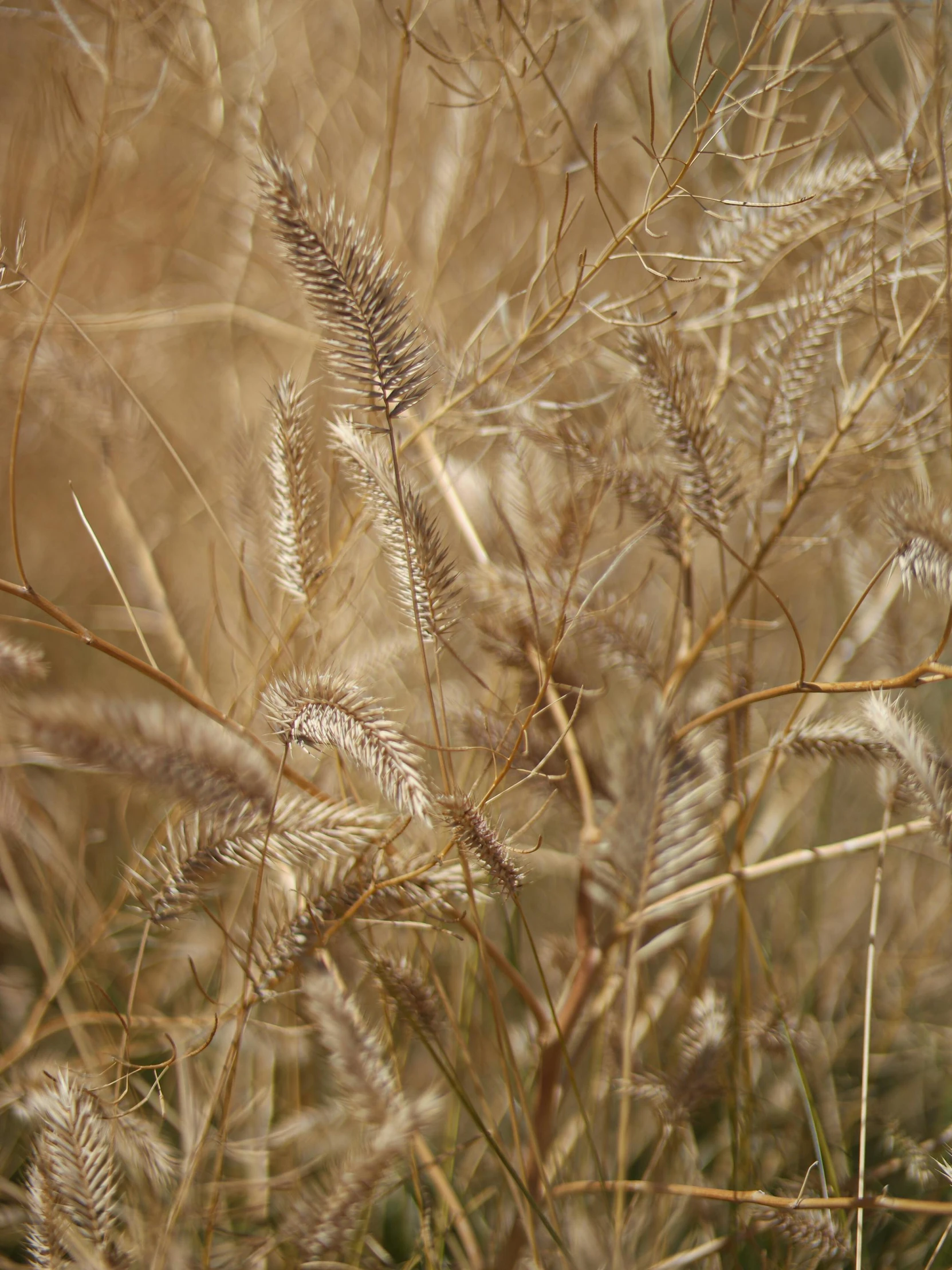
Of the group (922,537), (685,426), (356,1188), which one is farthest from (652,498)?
(356,1188)

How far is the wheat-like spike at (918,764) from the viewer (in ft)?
1.64

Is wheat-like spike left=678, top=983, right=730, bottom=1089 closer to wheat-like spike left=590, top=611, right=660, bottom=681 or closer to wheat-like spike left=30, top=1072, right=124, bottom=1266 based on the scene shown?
wheat-like spike left=590, top=611, right=660, bottom=681

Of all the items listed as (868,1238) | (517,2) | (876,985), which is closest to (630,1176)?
(868,1238)

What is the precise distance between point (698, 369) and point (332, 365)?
0.38 meters

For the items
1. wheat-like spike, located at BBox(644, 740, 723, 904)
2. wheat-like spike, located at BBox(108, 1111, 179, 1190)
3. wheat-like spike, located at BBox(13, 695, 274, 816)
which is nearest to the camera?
wheat-like spike, located at BBox(13, 695, 274, 816)

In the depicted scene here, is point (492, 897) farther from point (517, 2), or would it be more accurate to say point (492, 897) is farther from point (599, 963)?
point (517, 2)

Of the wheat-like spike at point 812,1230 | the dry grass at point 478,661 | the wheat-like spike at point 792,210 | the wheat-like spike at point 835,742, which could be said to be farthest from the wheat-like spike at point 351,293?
the wheat-like spike at point 812,1230

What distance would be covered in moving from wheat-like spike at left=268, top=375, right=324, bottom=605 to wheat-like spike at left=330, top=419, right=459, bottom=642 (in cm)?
3

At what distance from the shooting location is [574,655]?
0.74 metres

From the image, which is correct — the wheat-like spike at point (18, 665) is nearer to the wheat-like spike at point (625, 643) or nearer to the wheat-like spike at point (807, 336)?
the wheat-like spike at point (625, 643)

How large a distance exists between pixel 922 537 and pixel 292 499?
41 centimetres

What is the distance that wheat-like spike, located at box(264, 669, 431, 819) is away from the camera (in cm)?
43

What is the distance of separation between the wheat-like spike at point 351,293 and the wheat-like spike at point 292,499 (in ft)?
0.27

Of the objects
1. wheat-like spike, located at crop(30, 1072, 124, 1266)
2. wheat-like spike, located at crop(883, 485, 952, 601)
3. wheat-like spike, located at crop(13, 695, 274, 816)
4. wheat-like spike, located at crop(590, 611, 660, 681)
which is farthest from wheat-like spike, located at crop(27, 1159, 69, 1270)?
wheat-like spike, located at crop(883, 485, 952, 601)
